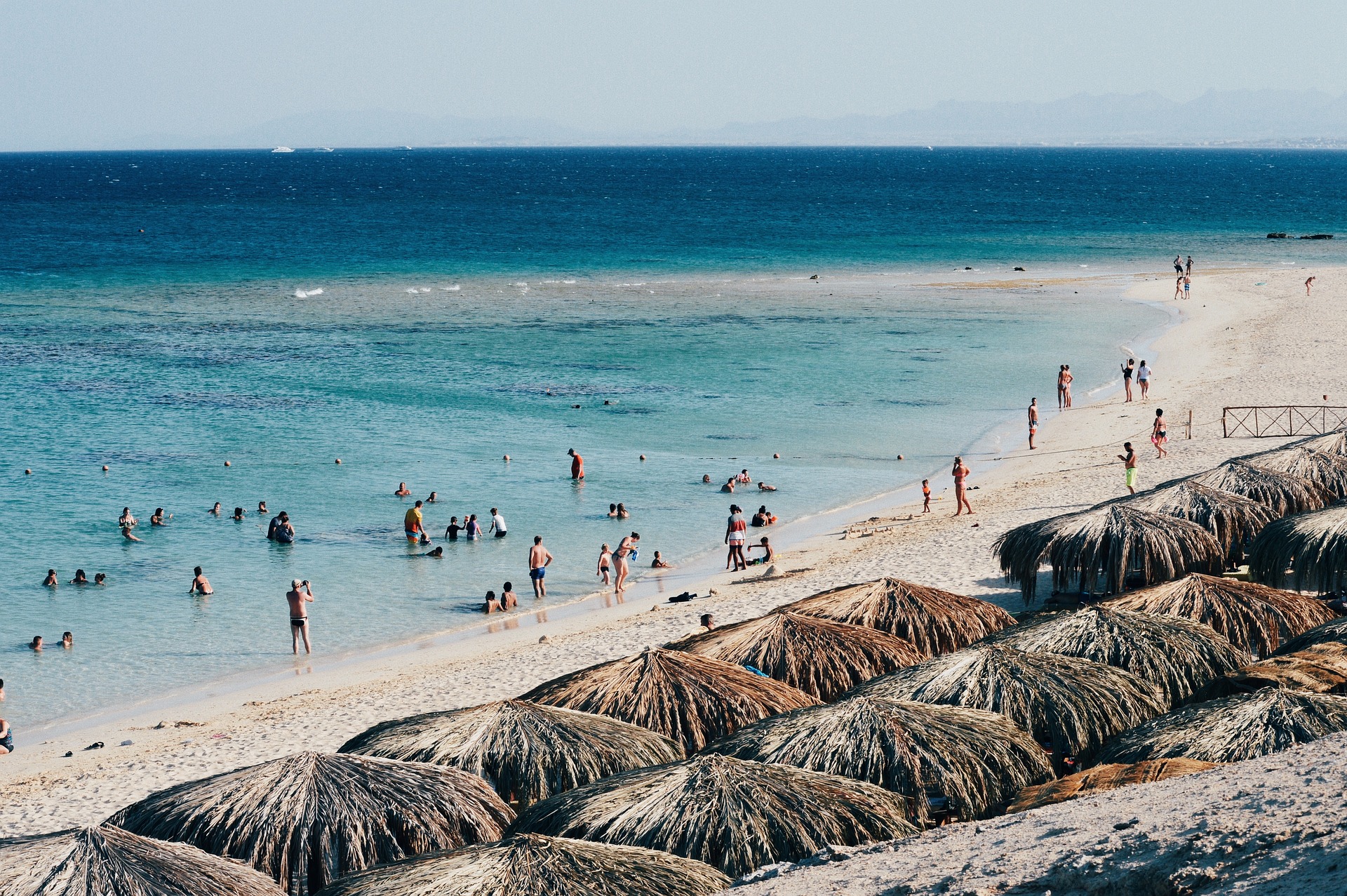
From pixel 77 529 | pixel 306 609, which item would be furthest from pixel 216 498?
pixel 306 609

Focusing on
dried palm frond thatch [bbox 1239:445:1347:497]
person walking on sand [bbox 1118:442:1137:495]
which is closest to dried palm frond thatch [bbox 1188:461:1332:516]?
dried palm frond thatch [bbox 1239:445:1347:497]

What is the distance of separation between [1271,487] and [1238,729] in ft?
29.3

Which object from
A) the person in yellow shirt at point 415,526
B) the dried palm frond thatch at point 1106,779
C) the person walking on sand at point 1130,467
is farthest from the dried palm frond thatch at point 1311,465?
the person in yellow shirt at point 415,526

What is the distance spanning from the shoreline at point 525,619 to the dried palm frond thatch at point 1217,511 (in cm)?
636

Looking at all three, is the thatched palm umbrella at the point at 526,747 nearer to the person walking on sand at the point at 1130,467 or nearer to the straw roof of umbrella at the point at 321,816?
the straw roof of umbrella at the point at 321,816

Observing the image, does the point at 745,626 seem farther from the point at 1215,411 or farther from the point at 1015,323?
the point at 1015,323

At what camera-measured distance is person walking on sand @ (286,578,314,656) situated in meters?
19.1

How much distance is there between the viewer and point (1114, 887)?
6789mm

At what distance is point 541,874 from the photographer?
8.32 meters

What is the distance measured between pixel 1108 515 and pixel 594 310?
39.3 m

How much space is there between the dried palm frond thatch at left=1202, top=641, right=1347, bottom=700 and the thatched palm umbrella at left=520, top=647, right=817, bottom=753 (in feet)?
12.9

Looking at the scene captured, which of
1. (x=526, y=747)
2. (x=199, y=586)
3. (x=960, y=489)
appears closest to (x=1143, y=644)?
(x=526, y=747)

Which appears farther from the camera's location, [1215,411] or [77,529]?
[1215,411]

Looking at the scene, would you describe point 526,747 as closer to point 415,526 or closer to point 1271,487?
point 1271,487
